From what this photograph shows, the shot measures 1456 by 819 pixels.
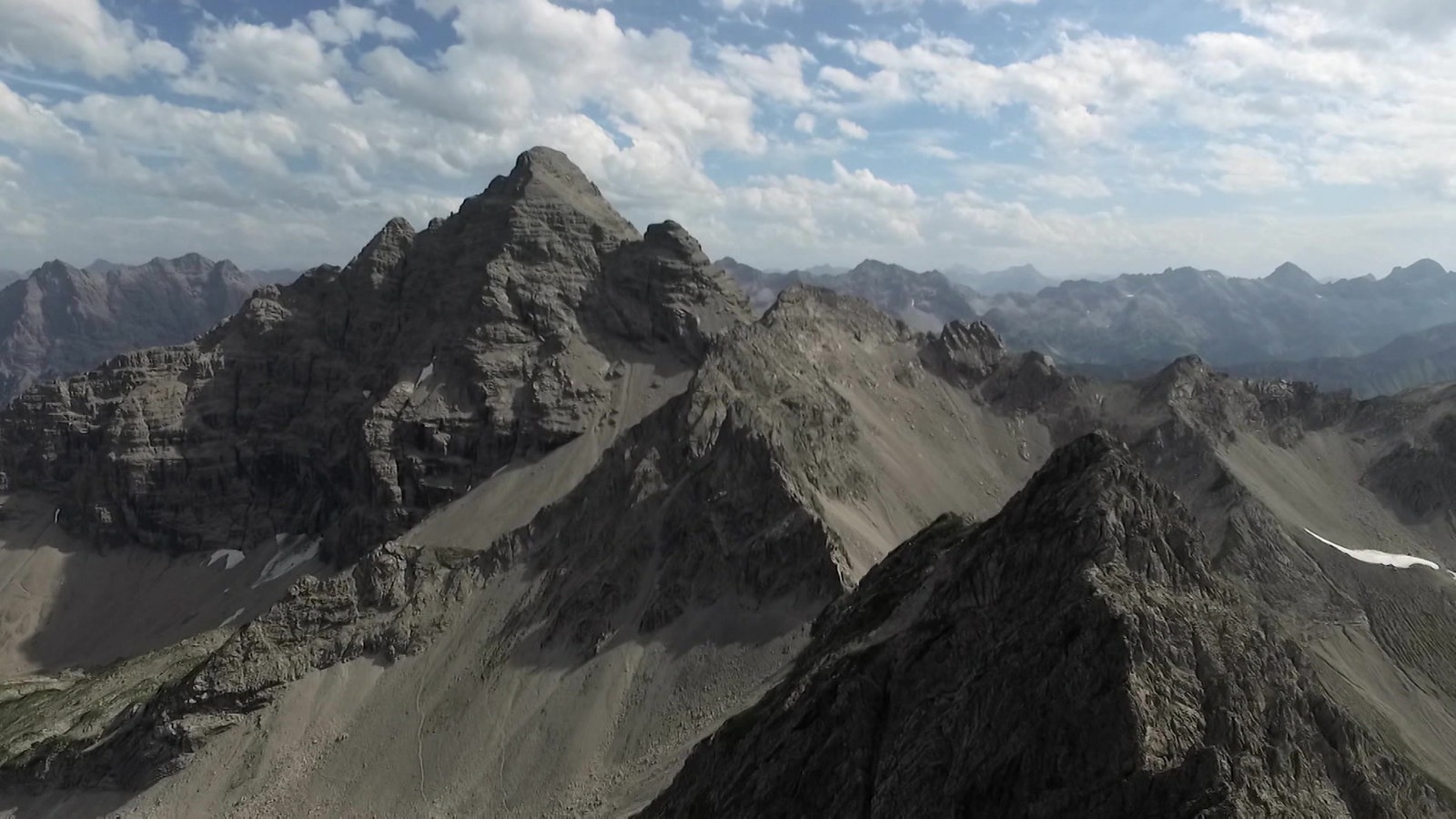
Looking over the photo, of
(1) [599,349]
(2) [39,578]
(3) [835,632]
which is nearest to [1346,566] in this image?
(3) [835,632]

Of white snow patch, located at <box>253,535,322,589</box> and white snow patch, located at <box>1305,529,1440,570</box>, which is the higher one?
white snow patch, located at <box>1305,529,1440,570</box>

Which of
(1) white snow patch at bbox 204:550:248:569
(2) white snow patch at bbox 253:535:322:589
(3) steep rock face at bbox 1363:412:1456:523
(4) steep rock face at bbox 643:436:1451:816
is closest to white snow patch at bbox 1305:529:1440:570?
(3) steep rock face at bbox 1363:412:1456:523

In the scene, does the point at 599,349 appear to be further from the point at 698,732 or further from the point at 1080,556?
the point at 1080,556

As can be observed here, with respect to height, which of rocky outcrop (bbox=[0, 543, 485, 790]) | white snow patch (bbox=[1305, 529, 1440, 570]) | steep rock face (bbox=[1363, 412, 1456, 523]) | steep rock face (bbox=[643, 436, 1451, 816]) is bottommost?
rocky outcrop (bbox=[0, 543, 485, 790])

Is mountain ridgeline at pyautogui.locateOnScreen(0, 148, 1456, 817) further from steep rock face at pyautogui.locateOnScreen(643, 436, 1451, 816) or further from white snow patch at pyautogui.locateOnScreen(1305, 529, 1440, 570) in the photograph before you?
white snow patch at pyautogui.locateOnScreen(1305, 529, 1440, 570)

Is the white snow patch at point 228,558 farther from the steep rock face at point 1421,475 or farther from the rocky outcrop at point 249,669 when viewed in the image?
the steep rock face at point 1421,475

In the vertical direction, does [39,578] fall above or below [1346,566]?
below

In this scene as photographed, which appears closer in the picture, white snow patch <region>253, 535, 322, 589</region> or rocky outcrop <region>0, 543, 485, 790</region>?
rocky outcrop <region>0, 543, 485, 790</region>

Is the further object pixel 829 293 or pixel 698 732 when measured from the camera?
pixel 829 293

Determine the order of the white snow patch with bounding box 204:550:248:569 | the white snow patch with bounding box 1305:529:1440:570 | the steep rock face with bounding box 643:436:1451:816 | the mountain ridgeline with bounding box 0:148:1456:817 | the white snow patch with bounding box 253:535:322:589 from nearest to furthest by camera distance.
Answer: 1. the steep rock face with bounding box 643:436:1451:816
2. the mountain ridgeline with bounding box 0:148:1456:817
3. the white snow patch with bounding box 1305:529:1440:570
4. the white snow patch with bounding box 253:535:322:589
5. the white snow patch with bounding box 204:550:248:569
